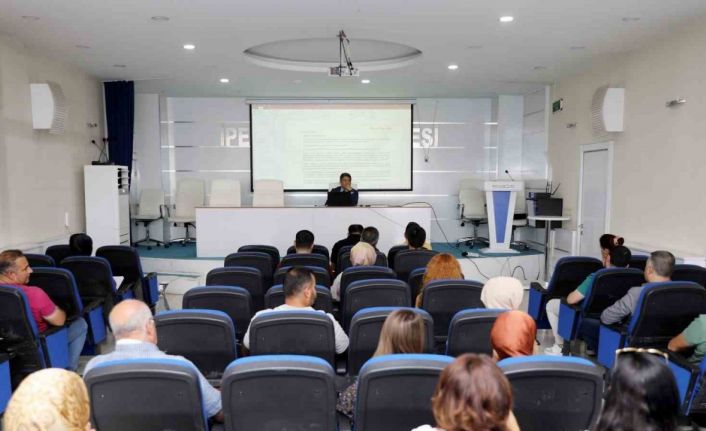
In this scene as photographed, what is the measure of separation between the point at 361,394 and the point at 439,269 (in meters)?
2.24

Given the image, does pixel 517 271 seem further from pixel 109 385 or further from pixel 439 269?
pixel 109 385

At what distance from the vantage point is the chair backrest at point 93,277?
5.03 m

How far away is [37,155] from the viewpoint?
24.9ft

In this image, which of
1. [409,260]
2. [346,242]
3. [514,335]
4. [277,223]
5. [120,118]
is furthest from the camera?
[120,118]

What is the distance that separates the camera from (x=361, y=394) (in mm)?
2115

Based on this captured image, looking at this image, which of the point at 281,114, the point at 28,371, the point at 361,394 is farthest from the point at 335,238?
the point at 361,394

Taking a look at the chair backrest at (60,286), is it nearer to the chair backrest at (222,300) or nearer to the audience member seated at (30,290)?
the audience member seated at (30,290)

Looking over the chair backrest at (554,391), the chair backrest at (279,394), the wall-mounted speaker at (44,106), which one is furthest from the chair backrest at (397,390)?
the wall-mounted speaker at (44,106)

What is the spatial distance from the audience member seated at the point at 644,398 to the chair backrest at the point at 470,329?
4.58ft

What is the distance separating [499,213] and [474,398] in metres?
8.03

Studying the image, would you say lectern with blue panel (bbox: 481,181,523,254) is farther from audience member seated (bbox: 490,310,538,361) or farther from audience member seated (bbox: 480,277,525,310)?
audience member seated (bbox: 490,310,538,361)

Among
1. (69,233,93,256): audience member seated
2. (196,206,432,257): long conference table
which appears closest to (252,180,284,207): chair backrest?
(196,206,432,257): long conference table

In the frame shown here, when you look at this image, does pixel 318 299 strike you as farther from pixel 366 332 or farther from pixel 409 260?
pixel 409 260

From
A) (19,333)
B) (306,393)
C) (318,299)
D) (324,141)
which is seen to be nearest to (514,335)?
(306,393)
